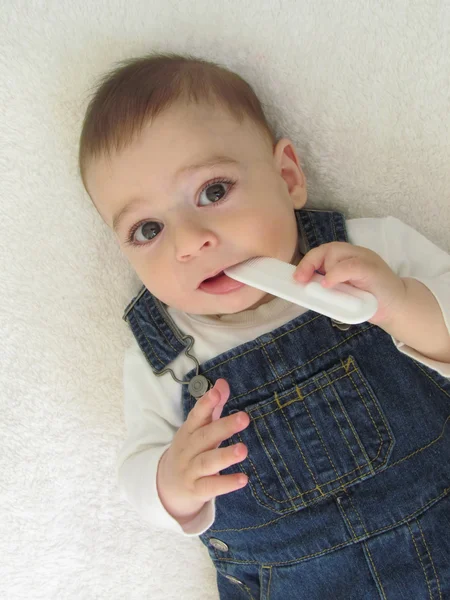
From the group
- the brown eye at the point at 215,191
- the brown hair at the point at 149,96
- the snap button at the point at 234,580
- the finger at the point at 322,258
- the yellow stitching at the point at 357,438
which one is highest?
the brown hair at the point at 149,96

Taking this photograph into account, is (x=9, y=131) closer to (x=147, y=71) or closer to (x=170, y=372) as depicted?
(x=147, y=71)

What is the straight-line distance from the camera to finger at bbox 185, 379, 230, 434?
70 centimetres

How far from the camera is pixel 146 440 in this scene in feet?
2.93

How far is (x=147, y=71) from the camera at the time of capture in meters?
0.85

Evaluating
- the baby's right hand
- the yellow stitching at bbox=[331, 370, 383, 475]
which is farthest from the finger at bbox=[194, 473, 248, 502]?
the yellow stitching at bbox=[331, 370, 383, 475]

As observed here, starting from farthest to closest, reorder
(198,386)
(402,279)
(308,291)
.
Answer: (198,386)
(402,279)
(308,291)

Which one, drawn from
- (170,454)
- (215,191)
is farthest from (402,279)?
(170,454)

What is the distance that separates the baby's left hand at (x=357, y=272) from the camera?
67 cm

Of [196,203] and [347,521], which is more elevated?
[196,203]

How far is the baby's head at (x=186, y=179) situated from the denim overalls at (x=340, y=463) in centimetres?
11

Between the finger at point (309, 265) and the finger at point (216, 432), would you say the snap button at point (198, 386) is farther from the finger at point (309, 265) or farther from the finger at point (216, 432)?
the finger at point (309, 265)

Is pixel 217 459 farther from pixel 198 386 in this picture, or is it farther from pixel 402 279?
pixel 402 279

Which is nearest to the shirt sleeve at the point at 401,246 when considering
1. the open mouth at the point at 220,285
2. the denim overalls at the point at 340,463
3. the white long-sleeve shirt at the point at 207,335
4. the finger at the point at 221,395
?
the white long-sleeve shirt at the point at 207,335

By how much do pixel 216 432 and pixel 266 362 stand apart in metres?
0.19
